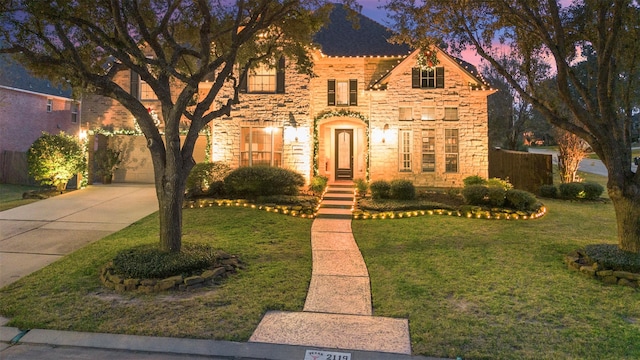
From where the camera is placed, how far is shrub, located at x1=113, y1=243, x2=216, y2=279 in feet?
23.6

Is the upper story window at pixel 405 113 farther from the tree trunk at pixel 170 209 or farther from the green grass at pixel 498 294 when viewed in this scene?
the tree trunk at pixel 170 209

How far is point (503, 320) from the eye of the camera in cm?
579

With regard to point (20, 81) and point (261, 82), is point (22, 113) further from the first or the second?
point (261, 82)

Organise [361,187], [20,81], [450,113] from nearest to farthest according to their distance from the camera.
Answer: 1. [361,187]
2. [450,113]
3. [20,81]

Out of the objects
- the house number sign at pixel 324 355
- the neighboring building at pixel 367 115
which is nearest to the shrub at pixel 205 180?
the neighboring building at pixel 367 115

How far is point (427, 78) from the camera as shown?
60.1 ft

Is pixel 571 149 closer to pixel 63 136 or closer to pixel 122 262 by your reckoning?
pixel 122 262

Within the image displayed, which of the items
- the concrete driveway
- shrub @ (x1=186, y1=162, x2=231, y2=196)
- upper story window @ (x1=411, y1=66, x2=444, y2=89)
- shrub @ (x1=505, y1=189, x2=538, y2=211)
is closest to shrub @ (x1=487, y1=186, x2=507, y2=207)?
shrub @ (x1=505, y1=189, x2=538, y2=211)

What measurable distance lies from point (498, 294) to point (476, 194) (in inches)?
302

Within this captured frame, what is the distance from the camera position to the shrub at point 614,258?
7387 mm

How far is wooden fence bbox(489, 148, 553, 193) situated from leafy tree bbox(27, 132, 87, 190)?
18.5 metres

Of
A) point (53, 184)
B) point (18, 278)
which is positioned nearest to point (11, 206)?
point (53, 184)

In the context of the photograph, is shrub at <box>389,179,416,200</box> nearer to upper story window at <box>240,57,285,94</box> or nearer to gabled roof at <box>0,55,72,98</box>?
upper story window at <box>240,57,285,94</box>

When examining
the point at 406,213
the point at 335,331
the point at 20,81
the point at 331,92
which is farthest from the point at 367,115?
the point at 20,81
